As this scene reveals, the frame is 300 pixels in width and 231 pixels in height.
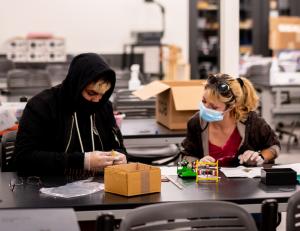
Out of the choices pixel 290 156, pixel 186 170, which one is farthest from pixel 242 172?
pixel 290 156

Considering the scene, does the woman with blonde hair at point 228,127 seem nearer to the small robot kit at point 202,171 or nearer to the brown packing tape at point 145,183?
the small robot kit at point 202,171

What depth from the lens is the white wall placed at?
9.93 metres

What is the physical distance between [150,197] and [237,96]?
3.08 feet

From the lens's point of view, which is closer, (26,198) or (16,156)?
(26,198)

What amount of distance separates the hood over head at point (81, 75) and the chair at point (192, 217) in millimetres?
1109

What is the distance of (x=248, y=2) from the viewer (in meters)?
10.6

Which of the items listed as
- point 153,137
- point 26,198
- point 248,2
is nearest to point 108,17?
point 248,2

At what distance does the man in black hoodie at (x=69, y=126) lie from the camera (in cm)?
274

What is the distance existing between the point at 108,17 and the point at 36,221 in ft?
28.5

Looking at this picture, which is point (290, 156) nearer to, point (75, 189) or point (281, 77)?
point (281, 77)

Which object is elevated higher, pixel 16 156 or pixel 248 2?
pixel 248 2

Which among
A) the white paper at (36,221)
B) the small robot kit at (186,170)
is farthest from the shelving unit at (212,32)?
the white paper at (36,221)

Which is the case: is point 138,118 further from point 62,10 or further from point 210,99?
point 62,10

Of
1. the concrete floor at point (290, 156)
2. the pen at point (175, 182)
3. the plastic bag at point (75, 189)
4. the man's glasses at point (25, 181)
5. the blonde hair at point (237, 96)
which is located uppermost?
the blonde hair at point (237, 96)
